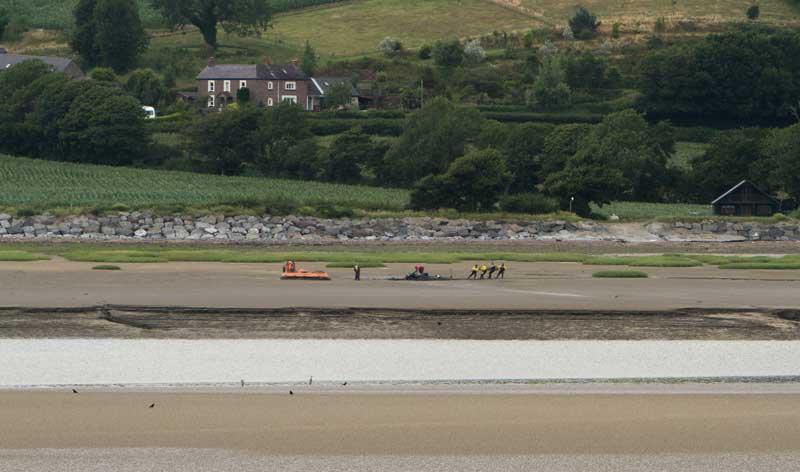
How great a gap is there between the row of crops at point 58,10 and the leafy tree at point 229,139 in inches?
3384

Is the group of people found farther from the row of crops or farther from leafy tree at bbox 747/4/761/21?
the row of crops

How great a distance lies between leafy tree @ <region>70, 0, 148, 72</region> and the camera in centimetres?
14512

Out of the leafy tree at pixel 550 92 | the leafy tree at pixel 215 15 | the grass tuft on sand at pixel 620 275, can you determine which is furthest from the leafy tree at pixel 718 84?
the grass tuft on sand at pixel 620 275

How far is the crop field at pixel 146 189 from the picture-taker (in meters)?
67.6

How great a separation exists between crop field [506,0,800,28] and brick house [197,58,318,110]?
48996mm

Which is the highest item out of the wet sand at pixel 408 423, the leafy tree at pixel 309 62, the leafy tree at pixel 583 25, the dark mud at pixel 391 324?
the leafy tree at pixel 583 25

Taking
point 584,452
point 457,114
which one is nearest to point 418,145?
point 457,114

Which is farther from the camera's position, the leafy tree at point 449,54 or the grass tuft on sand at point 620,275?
the leafy tree at point 449,54

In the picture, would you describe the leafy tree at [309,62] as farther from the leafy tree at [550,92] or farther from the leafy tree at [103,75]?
the leafy tree at [550,92]

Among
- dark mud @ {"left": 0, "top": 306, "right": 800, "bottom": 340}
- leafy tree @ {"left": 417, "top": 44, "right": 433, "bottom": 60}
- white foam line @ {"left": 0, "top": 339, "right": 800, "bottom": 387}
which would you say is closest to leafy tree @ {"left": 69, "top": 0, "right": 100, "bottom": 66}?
leafy tree @ {"left": 417, "top": 44, "right": 433, "bottom": 60}

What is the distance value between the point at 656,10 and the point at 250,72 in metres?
65.9

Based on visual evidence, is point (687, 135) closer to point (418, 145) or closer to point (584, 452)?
point (418, 145)

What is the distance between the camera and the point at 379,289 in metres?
29.3

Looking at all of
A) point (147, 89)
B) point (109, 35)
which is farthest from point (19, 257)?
point (109, 35)
